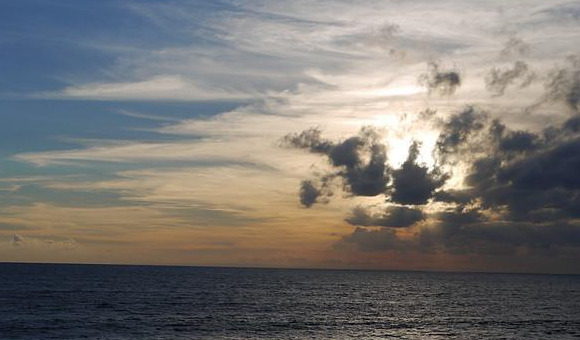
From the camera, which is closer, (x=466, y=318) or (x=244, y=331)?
(x=244, y=331)

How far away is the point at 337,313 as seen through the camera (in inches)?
4838

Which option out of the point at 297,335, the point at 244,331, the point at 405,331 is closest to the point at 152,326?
the point at 244,331

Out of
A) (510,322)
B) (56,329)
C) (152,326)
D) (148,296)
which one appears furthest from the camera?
(148,296)

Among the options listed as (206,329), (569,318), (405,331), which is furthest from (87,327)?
(569,318)

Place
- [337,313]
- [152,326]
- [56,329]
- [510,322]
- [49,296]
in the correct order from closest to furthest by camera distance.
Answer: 1. [56,329]
2. [152,326]
3. [510,322]
4. [337,313]
5. [49,296]

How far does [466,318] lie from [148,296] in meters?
79.5

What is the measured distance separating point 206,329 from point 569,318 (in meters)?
75.6

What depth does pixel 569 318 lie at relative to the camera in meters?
124

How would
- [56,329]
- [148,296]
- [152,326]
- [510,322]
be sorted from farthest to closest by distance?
[148,296] < [510,322] < [152,326] < [56,329]

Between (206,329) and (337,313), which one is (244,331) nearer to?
(206,329)

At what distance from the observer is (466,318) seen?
119500 mm

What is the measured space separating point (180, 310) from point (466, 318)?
2162 inches

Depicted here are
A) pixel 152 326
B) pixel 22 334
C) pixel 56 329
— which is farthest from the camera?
pixel 152 326

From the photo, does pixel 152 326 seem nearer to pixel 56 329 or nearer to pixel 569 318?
pixel 56 329
